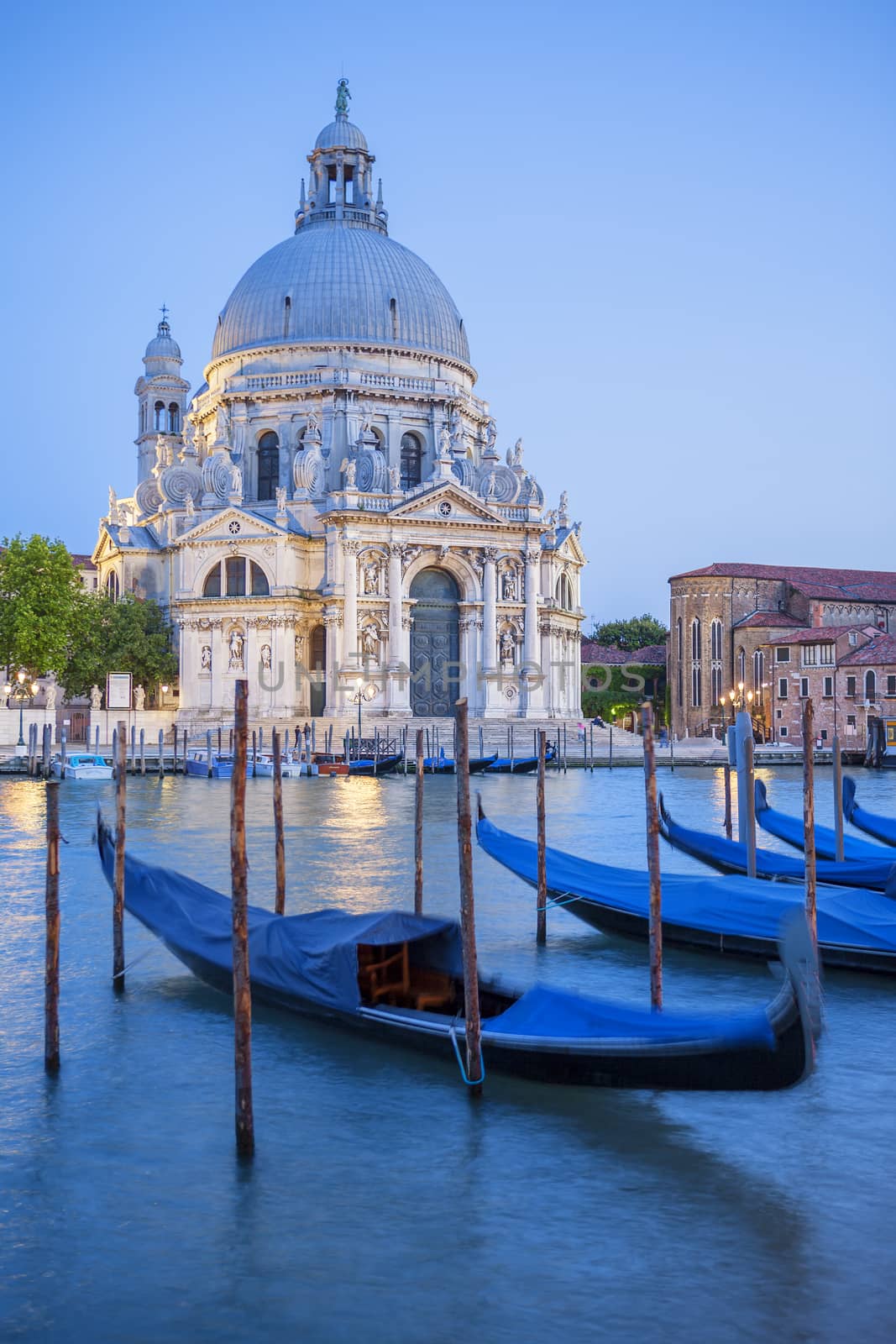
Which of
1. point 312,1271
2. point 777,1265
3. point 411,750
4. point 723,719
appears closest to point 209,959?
point 312,1271

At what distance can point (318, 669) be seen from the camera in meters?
45.8

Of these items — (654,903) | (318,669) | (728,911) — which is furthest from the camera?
(318,669)

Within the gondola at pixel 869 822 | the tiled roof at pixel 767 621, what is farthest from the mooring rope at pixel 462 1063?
the tiled roof at pixel 767 621

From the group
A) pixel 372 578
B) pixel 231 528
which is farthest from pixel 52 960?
pixel 231 528

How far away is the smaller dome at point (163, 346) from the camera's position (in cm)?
5684

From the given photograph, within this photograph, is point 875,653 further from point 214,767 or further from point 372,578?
point 214,767

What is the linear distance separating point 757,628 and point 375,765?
75.4 ft

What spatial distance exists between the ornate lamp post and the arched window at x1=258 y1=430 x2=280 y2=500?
10738 mm

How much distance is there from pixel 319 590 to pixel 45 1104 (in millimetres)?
36844

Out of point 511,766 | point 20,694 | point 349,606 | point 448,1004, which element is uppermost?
point 349,606

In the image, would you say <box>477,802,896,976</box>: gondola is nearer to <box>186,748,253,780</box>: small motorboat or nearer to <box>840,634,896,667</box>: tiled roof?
<box>186,748,253,780</box>: small motorboat

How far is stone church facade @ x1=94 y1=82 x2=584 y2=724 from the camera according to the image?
1753 inches

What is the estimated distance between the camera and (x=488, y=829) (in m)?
15.0

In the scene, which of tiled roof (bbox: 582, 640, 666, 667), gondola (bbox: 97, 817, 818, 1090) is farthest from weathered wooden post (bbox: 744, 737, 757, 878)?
tiled roof (bbox: 582, 640, 666, 667)
